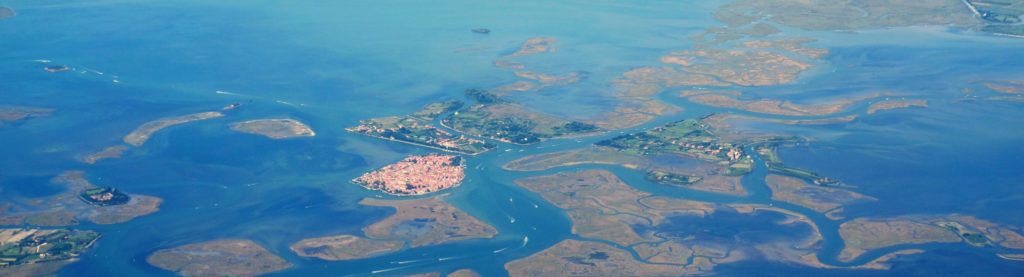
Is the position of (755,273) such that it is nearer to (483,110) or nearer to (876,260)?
(876,260)

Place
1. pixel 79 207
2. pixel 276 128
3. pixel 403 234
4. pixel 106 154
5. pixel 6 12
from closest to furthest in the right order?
pixel 403 234 → pixel 79 207 → pixel 106 154 → pixel 276 128 → pixel 6 12

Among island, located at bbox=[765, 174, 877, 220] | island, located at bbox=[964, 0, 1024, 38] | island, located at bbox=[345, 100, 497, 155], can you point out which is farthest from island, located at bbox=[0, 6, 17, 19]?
island, located at bbox=[964, 0, 1024, 38]

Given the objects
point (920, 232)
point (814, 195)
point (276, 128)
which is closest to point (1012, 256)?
point (920, 232)

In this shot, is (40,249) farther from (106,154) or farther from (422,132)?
(422,132)

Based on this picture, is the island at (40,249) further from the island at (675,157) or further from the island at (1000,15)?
the island at (1000,15)

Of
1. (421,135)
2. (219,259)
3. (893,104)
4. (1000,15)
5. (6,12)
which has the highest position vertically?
(1000,15)

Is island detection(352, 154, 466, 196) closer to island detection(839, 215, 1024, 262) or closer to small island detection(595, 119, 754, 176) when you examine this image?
small island detection(595, 119, 754, 176)

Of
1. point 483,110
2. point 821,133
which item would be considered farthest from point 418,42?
point 821,133
